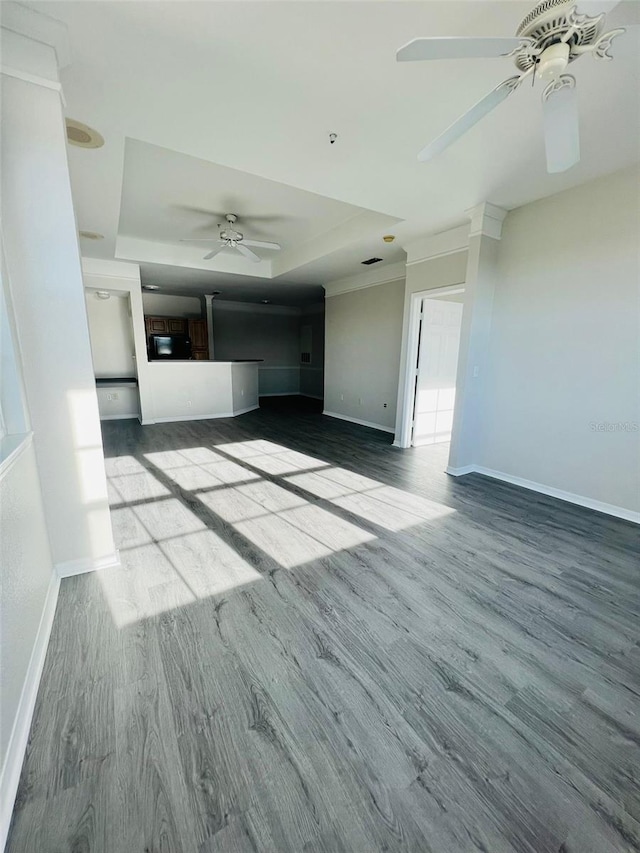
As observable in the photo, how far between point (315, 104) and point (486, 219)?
7.02 ft

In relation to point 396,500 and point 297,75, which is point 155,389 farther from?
point 297,75

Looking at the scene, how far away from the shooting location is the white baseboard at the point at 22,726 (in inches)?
38.4

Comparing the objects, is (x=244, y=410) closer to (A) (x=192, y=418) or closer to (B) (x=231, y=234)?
(A) (x=192, y=418)

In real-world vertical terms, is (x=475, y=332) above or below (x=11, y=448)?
above

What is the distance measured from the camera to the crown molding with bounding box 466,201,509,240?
3.29 meters

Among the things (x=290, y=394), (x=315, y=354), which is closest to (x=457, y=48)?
(x=315, y=354)

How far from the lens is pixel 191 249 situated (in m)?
5.29

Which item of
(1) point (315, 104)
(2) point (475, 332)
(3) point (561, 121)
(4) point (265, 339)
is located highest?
(1) point (315, 104)

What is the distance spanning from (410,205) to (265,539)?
329cm

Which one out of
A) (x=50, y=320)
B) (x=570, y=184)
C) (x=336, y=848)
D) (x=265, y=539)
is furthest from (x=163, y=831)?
(x=570, y=184)

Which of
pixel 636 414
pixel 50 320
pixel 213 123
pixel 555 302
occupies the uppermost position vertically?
pixel 213 123

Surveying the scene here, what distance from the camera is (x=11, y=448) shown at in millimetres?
1472

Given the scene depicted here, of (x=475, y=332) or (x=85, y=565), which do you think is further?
(x=475, y=332)

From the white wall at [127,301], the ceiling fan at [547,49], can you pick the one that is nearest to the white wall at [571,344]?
the ceiling fan at [547,49]
